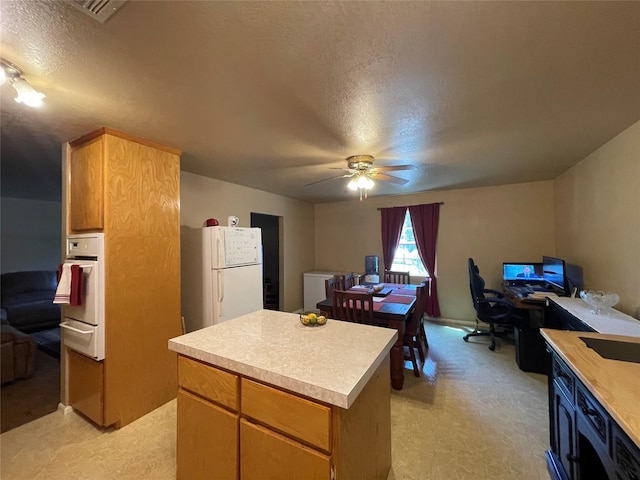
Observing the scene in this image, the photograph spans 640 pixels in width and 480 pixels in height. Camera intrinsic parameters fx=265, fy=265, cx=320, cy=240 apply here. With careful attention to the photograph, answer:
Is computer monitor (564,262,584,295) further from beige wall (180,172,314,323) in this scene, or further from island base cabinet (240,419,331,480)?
beige wall (180,172,314,323)

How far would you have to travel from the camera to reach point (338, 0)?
0.98 meters

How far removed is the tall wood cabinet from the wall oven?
0.14 feet

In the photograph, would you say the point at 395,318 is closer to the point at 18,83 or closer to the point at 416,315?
the point at 416,315

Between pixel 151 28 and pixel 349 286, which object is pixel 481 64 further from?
pixel 349 286

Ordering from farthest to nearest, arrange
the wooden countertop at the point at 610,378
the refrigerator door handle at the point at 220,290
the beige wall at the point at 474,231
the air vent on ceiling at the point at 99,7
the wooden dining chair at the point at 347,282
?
the beige wall at the point at 474,231 < the wooden dining chair at the point at 347,282 < the refrigerator door handle at the point at 220,290 < the air vent on ceiling at the point at 99,7 < the wooden countertop at the point at 610,378

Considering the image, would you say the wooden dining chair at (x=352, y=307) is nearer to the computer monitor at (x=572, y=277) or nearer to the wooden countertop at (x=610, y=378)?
the wooden countertop at (x=610, y=378)

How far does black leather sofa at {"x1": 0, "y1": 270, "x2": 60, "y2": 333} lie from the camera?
13.8 feet

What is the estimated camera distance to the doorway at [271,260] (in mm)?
5216

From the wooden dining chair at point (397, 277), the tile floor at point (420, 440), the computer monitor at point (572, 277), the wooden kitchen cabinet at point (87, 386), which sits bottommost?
the tile floor at point (420, 440)

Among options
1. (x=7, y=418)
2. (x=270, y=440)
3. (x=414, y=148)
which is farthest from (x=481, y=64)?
(x=7, y=418)

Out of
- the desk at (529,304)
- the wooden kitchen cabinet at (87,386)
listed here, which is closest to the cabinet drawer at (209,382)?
the wooden kitchen cabinet at (87,386)

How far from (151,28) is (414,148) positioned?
217 cm

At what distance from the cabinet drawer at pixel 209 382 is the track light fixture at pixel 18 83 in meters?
1.62

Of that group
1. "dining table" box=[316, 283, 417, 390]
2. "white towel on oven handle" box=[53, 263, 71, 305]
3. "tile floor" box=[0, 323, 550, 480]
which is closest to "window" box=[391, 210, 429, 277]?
"dining table" box=[316, 283, 417, 390]
